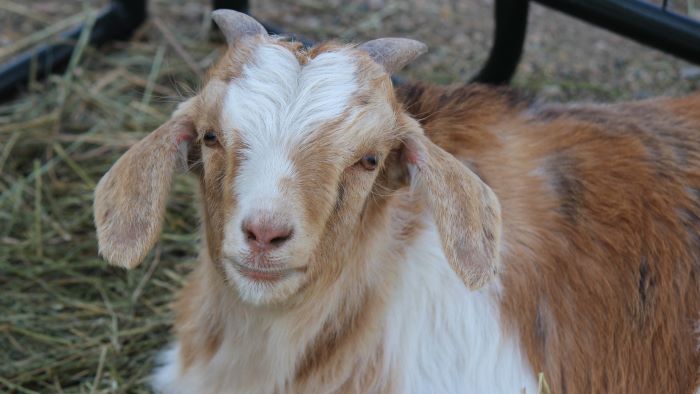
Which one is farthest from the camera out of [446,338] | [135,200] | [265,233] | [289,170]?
[446,338]

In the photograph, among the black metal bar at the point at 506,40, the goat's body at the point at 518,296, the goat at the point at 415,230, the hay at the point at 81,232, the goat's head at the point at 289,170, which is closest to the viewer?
the goat's head at the point at 289,170

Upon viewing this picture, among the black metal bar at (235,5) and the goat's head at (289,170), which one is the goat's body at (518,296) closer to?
the goat's head at (289,170)

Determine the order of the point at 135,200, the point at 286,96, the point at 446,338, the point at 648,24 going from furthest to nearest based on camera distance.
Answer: the point at 648,24 → the point at 446,338 → the point at 135,200 → the point at 286,96

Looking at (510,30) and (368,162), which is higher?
(368,162)

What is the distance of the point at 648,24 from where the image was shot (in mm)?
3766

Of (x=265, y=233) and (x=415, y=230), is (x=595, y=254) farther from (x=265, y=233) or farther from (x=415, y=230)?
(x=265, y=233)

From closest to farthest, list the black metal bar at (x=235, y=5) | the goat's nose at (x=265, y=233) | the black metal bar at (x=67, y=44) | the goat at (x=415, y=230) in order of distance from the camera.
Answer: the goat's nose at (x=265, y=233)
the goat at (x=415, y=230)
the black metal bar at (x=235, y=5)
the black metal bar at (x=67, y=44)

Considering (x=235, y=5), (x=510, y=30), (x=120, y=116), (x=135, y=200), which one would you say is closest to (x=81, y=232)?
(x=120, y=116)

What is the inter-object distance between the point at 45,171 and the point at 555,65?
2819 mm

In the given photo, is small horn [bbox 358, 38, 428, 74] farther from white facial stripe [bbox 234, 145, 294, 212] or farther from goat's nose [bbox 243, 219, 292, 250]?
goat's nose [bbox 243, 219, 292, 250]

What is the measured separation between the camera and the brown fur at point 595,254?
2945 mm

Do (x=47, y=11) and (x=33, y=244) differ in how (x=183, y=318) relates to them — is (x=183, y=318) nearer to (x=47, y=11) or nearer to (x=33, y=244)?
(x=33, y=244)

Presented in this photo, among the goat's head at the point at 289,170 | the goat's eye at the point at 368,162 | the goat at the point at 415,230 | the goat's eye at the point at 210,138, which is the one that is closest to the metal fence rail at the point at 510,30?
the goat at the point at 415,230

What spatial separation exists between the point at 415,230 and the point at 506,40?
190cm
